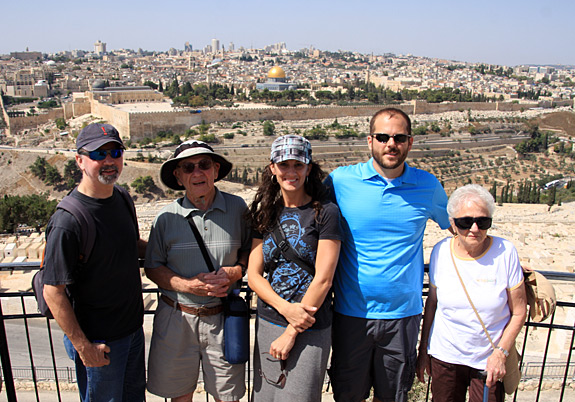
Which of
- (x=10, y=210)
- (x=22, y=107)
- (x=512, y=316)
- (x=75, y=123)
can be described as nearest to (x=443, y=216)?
(x=512, y=316)

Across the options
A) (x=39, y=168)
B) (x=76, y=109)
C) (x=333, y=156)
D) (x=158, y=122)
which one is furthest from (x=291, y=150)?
(x=76, y=109)

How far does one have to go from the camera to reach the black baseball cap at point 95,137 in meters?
1.92

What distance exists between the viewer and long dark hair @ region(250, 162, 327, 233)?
6.60 ft

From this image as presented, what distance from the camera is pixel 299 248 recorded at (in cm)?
197

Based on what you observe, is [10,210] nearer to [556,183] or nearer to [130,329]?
[130,329]

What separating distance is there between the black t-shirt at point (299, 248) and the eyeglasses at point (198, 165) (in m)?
0.40

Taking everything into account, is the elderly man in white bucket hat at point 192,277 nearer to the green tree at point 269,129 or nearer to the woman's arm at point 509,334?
the woman's arm at point 509,334

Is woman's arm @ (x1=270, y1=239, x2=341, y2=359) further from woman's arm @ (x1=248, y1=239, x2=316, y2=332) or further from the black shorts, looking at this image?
the black shorts

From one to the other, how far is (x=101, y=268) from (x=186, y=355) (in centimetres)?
54

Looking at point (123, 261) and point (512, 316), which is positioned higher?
point (123, 261)

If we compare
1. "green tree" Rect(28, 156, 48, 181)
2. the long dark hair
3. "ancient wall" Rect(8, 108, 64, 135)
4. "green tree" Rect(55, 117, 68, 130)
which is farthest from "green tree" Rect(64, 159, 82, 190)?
the long dark hair

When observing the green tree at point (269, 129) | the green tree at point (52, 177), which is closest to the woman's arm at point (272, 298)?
the green tree at point (52, 177)

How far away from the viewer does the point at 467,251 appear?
2025 millimetres

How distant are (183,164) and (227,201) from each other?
0.25 metres
